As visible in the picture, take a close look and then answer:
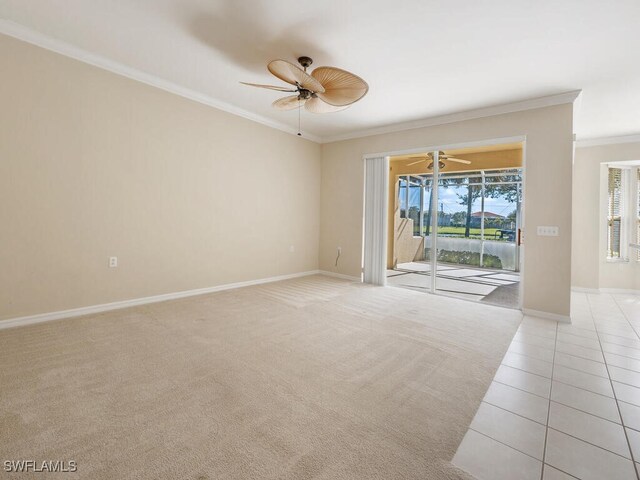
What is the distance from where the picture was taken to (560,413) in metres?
1.86

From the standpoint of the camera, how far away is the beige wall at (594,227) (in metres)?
5.30

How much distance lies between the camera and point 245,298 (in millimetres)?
4316

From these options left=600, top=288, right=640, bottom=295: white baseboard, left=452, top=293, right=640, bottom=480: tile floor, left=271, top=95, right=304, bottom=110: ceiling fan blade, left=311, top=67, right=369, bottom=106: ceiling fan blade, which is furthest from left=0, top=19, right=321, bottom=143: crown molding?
left=600, top=288, right=640, bottom=295: white baseboard

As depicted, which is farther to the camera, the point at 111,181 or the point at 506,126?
the point at 506,126

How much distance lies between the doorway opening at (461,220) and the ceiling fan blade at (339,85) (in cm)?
245

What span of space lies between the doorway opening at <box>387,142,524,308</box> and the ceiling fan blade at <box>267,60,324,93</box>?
283 cm

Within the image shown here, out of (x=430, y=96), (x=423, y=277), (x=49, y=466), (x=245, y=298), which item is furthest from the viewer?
(x=423, y=277)

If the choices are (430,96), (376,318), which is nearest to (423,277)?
(376,318)

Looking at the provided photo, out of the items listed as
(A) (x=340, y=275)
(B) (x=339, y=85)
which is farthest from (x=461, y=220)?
(B) (x=339, y=85)

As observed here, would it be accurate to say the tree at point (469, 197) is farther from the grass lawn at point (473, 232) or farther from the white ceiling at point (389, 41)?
the white ceiling at point (389, 41)

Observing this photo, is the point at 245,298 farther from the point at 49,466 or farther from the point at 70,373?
the point at 49,466

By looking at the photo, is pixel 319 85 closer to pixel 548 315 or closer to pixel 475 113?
pixel 475 113

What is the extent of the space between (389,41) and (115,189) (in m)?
3.41

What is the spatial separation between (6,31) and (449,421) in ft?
16.0
